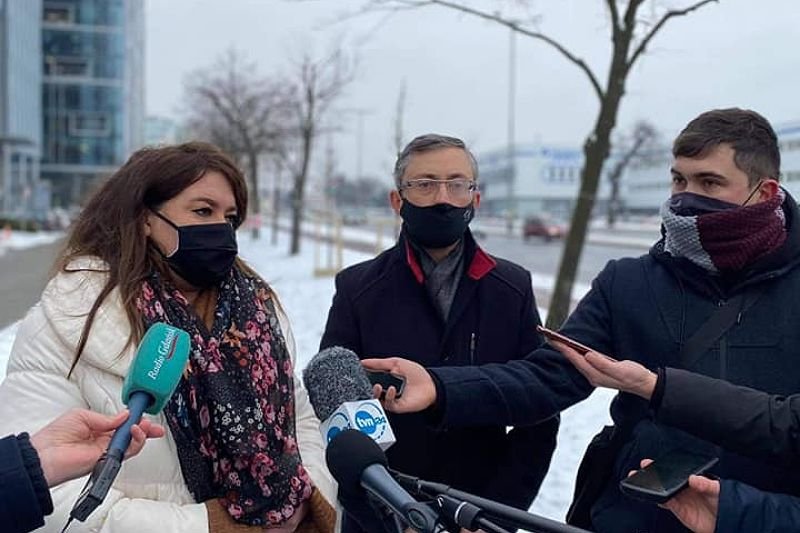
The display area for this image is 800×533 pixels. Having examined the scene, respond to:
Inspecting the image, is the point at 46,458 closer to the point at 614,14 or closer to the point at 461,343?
the point at 461,343

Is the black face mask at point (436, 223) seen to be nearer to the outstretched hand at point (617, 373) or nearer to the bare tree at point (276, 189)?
the outstretched hand at point (617, 373)

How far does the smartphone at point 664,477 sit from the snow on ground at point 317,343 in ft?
5.54

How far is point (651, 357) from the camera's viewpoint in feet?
7.33

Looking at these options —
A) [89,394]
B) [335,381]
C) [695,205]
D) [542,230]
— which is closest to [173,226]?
[89,394]

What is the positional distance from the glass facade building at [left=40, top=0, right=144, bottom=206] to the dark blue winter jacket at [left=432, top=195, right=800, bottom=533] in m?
73.5

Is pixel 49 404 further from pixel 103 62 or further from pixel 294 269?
pixel 103 62

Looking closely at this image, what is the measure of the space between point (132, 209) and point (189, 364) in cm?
46

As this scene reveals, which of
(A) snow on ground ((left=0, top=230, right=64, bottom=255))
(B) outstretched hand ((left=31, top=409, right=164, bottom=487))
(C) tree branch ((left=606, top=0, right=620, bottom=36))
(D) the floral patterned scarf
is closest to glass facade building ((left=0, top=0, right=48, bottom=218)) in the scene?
(A) snow on ground ((left=0, top=230, right=64, bottom=255))

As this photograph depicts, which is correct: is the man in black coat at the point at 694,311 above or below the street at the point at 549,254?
above

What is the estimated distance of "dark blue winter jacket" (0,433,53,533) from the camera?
1659mm

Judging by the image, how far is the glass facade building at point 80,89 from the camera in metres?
71.3

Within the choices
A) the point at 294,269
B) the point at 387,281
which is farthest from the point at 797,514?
the point at 294,269

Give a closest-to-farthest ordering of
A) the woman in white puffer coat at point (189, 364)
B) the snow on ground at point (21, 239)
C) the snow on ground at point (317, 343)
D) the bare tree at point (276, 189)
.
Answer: the woman in white puffer coat at point (189, 364)
the snow on ground at point (317, 343)
the bare tree at point (276, 189)
the snow on ground at point (21, 239)

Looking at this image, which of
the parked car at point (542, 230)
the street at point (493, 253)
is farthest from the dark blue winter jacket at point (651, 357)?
the parked car at point (542, 230)
